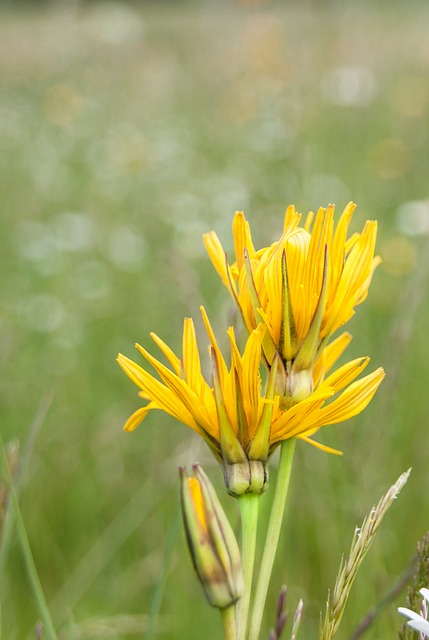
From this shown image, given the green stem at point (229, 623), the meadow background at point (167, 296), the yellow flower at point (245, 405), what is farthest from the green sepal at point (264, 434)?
the meadow background at point (167, 296)

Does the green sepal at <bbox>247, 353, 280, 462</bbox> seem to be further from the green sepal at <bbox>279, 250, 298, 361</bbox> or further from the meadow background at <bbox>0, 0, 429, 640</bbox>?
the meadow background at <bbox>0, 0, 429, 640</bbox>

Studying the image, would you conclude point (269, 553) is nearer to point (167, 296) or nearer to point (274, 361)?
point (274, 361)

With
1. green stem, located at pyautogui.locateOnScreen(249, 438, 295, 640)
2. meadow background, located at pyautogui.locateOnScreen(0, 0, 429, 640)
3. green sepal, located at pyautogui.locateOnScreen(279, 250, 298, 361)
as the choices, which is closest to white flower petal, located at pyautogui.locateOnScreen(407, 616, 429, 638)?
green stem, located at pyautogui.locateOnScreen(249, 438, 295, 640)

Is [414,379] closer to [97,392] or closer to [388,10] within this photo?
[97,392]

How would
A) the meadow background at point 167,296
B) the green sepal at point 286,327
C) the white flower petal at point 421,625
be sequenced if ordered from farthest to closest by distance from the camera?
the meadow background at point 167,296 → the green sepal at point 286,327 → the white flower petal at point 421,625

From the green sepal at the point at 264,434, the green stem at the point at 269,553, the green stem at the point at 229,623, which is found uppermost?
the green sepal at the point at 264,434

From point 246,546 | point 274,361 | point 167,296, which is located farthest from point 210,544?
point 167,296

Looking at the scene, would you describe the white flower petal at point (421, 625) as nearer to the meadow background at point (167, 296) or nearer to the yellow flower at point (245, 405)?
the yellow flower at point (245, 405)
